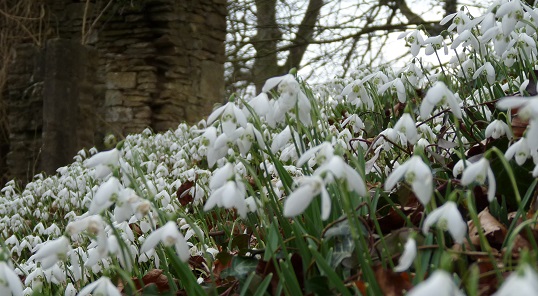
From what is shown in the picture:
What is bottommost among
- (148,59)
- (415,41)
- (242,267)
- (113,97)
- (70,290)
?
(70,290)

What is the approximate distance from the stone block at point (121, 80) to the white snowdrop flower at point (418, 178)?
25.9ft

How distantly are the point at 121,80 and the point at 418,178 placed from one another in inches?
315

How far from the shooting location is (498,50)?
1997mm

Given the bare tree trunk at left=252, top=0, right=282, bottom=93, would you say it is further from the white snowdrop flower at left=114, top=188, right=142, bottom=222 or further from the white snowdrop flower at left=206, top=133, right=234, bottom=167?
Answer: the white snowdrop flower at left=114, top=188, right=142, bottom=222

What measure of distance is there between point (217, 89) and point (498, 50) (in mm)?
7408

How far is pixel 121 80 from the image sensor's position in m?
8.71

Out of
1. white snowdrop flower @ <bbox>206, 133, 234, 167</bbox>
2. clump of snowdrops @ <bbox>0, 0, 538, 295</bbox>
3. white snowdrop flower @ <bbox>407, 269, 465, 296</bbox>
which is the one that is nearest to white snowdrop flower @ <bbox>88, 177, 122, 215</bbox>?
clump of snowdrops @ <bbox>0, 0, 538, 295</bbox>

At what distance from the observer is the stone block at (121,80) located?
8.69 metres

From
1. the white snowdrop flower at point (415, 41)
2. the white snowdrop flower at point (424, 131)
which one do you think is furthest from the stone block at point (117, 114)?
the white snowdrop flower at point (424, 131)

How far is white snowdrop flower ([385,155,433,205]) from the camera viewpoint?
40.3 inches

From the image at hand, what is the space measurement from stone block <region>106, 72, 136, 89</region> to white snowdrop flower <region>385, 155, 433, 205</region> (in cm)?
789

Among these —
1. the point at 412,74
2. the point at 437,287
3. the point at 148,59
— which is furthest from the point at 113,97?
the point at 437,287

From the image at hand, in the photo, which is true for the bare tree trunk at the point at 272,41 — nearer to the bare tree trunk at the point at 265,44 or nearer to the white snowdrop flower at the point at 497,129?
the bare tree trunk at the point at 265,44

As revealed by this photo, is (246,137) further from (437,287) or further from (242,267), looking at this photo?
(437,287)
